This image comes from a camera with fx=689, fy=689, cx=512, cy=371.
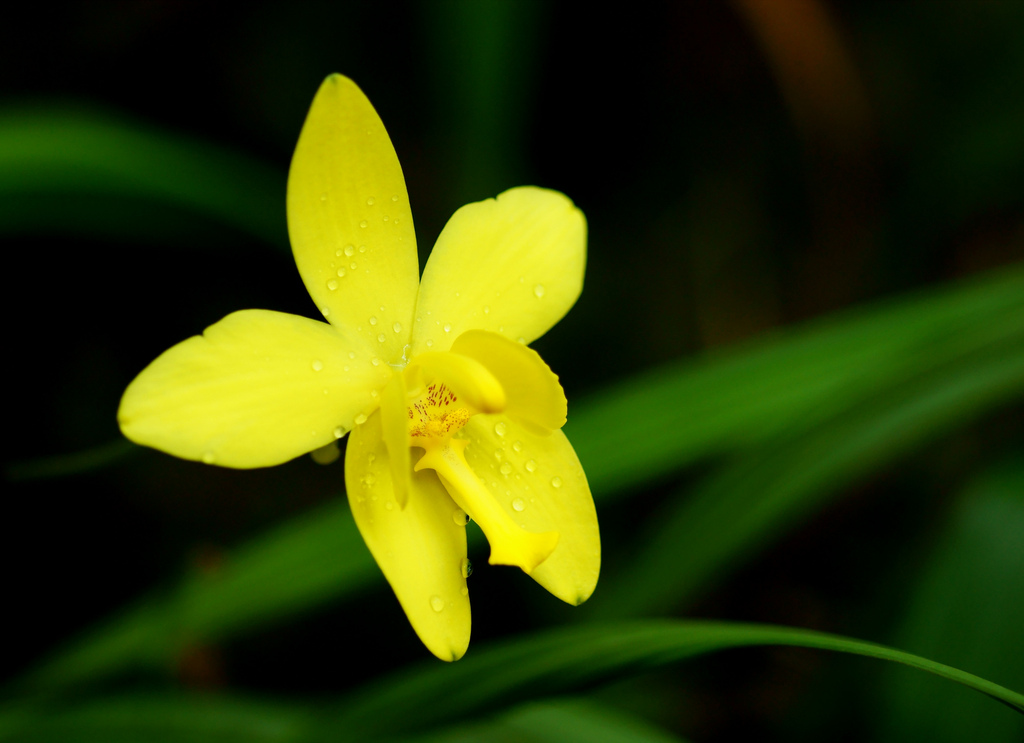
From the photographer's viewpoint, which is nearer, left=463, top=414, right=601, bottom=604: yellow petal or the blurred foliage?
left=463, top=414, right=601, bottom=604: yellow petal

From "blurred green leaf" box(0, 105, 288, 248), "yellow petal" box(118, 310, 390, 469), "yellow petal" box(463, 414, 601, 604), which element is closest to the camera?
"yellow petal" box(118, 310, 390, 469)

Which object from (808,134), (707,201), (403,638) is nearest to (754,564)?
(403,638)

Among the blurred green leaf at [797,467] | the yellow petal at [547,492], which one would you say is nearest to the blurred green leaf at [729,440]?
the blurred green leaf at [797,467]

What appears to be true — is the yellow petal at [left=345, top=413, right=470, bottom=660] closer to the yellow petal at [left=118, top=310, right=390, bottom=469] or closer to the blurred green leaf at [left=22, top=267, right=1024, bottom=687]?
the yellow petal at [left=118, top=310, right=390, bottom=469]

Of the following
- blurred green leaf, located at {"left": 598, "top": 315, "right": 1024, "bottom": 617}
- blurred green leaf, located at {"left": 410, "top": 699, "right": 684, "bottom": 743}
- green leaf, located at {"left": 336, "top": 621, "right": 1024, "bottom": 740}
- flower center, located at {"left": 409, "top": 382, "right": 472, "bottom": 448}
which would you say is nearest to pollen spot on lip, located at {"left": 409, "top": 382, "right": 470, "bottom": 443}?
flower center, located at {"left": 409, "top": 382, "right": 472, "bottom": 448}

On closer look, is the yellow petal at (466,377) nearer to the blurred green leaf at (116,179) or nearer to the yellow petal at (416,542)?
the yellow petal at (416,542)

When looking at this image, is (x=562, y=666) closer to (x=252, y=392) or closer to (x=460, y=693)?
(x=460, y=693)

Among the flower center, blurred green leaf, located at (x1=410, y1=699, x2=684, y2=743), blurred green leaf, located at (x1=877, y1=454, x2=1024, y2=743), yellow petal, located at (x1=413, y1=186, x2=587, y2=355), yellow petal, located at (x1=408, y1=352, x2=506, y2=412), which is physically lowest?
blurred green leaf, located at (x1=410, y1=699, x2=684, y2=743)
